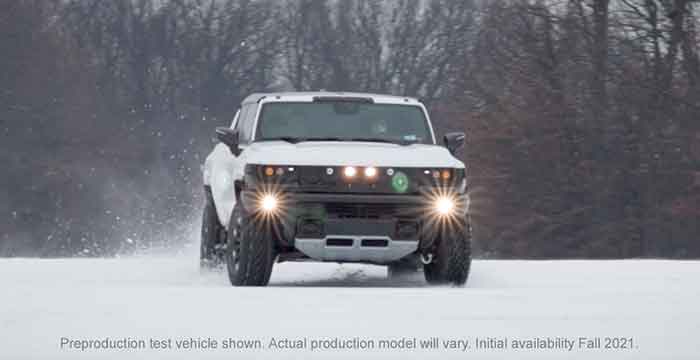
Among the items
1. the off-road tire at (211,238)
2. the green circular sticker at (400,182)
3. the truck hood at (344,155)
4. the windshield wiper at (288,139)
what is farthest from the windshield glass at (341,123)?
the off-road tire at (211,238)

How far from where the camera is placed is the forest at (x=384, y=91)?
4153 cm

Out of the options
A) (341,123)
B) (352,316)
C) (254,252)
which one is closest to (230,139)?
(341,123)

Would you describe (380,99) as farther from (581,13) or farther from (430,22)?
(430,22)

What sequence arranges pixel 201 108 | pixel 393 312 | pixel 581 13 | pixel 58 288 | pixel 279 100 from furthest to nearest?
pixel 201 108, pixel 581 13, pixel 279 100, pixel 58 288, pixel 393 312

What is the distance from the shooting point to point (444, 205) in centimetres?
1423

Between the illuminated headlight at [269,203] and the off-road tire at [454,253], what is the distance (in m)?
1.40

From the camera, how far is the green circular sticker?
14141mm

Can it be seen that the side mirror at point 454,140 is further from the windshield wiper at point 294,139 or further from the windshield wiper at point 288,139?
the windshield wiper at point 288,139

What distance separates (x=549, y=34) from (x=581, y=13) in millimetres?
1022

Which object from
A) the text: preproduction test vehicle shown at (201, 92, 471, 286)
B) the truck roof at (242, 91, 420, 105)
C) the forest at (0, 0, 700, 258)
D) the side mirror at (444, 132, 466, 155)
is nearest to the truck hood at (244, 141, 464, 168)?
the text: preproduction test vehicle shown at (201, 92, 471, 286)

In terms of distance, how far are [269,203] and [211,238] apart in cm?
372

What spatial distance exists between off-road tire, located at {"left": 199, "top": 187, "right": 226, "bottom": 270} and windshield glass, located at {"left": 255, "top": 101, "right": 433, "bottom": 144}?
80.9 inches

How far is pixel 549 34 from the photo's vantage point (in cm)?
4481

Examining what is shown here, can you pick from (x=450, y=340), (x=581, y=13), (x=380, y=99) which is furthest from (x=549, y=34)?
(x=450, y=340)
